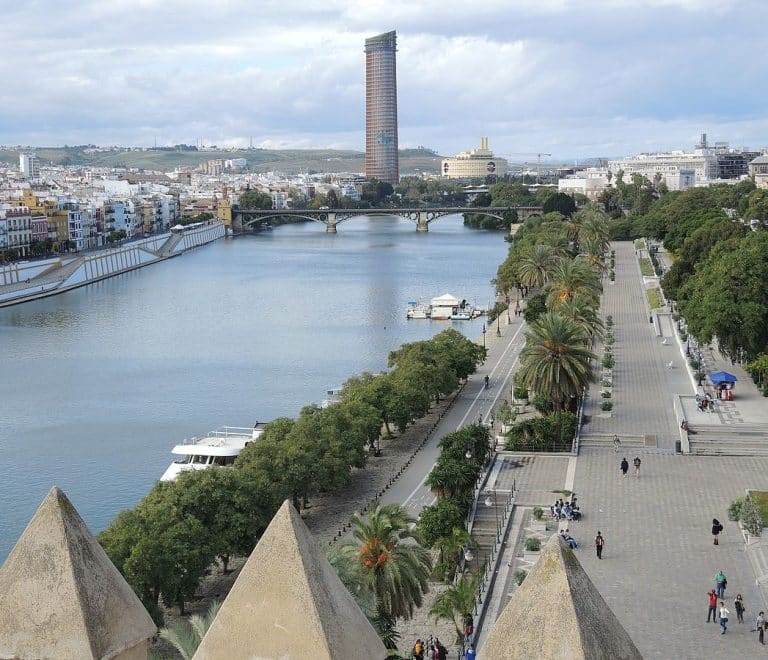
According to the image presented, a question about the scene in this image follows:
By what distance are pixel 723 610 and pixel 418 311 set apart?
3497 centimetres

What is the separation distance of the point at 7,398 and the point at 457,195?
104216 mm

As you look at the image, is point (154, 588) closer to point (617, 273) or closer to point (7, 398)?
point (7, 398)

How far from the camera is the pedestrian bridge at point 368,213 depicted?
310ft

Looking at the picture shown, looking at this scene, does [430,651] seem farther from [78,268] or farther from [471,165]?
[471,165]

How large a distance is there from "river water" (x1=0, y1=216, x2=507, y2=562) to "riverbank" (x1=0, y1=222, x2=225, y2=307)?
1.15 meters

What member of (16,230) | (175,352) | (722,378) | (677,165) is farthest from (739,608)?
(677,165)

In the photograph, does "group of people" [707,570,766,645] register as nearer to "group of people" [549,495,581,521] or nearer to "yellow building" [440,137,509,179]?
"group of people" [549,495,581,521]

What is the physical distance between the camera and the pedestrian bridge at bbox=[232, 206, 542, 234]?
9444cm

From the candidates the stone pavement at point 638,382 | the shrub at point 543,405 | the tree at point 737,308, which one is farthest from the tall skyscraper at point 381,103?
the shrub at point 543,405

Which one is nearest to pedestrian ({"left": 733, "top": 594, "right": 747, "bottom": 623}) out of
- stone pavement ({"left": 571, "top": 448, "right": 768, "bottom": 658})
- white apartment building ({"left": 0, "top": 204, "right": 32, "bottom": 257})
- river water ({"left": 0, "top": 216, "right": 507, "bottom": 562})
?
stone pavement ({"left": 571, "top": 448, "right": 768, "bottom": 658})

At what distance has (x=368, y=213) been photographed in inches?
Result: 3797

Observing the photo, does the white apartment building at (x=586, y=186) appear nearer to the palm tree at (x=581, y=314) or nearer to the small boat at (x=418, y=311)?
the small boat at (x=418, y=311)

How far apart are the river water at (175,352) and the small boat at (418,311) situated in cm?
50

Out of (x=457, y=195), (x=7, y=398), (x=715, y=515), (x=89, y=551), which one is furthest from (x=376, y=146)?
(x=89, y=551)
